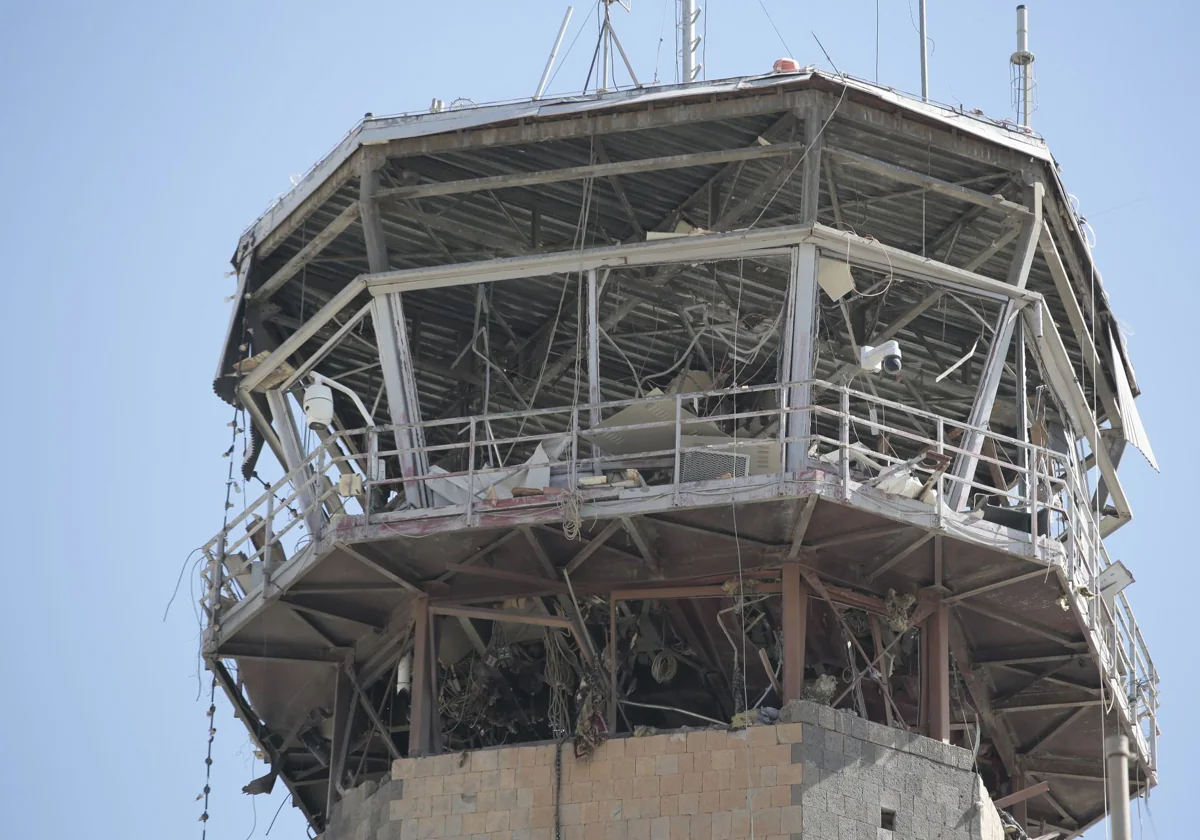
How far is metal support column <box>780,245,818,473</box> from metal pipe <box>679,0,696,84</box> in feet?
22.6

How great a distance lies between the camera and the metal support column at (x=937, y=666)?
34344 mm

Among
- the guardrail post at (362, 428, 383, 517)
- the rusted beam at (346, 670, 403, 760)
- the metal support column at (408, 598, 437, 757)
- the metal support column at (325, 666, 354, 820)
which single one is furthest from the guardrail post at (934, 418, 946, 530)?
the metal support column at (325, 666, 354, 820)

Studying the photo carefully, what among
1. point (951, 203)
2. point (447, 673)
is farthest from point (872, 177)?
point (447, 673)

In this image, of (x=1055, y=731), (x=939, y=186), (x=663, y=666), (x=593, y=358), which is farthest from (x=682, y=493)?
(x=1055, y=731)

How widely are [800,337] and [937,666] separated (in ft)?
16.4

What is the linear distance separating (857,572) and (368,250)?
28.7 feet

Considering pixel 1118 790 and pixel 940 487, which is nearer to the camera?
pixel 1118 790

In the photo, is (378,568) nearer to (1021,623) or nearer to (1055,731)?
(1021,623)

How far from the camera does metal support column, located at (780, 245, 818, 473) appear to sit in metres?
34.2

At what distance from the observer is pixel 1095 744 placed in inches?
1567

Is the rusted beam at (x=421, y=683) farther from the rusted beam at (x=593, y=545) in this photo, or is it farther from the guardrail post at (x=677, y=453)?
the guardrail post at (x=677, y=453)

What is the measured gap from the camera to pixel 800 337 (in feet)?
115

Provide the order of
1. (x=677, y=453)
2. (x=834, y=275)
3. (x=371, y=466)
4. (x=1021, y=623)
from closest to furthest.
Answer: (x=677, y=453)
(x=371, y=466)
(x=834, y=275)
(x=1021, y=623)

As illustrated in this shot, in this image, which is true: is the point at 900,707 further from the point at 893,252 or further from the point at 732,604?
the point at 893,252
